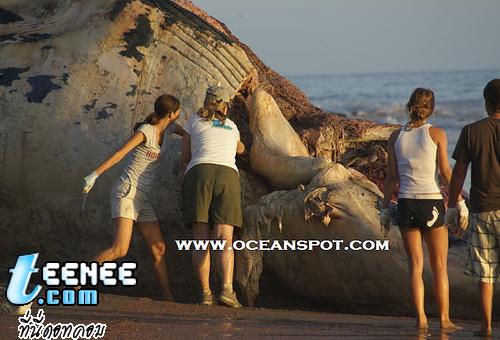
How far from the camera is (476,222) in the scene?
741 centimetres

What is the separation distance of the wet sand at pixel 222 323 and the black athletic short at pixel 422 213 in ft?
2.31

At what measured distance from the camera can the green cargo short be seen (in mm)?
8625

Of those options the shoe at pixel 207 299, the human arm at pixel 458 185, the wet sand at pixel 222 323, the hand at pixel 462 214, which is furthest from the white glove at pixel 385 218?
the shoe at pixel 207 299

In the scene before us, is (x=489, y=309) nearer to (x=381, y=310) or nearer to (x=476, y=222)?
(x=476, y=222)

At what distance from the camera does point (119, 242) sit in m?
8.58

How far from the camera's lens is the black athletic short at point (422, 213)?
297 inches

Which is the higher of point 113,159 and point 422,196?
point 113,159

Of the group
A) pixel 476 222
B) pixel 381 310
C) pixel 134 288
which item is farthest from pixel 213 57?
pixel 476 222

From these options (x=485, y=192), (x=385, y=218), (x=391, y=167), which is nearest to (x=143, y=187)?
(x=385, y=218)

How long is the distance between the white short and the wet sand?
0.66 meters

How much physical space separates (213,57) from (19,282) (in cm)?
270

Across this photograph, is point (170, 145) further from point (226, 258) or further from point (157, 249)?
point (226, 258)

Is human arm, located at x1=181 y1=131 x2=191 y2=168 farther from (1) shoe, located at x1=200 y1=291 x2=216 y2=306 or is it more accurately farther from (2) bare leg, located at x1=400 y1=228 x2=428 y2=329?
(2) bare leg, located at x1=400 y1=228 x2=428 y2=329

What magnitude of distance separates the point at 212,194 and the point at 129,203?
2.08ft
